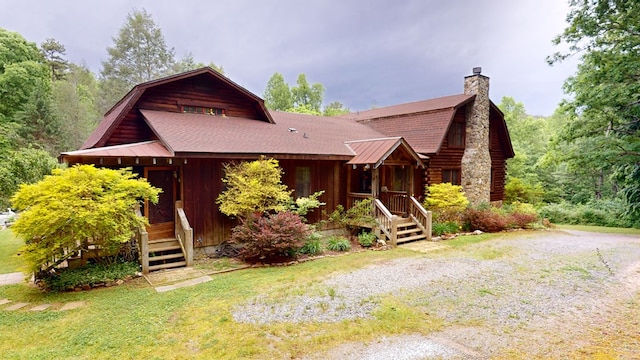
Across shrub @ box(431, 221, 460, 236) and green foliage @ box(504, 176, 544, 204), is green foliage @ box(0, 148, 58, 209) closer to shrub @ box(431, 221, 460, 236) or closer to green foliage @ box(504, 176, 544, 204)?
shrub @ box(431, 221, 460, 236)

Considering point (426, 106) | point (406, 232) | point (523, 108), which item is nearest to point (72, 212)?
point (406, 232)

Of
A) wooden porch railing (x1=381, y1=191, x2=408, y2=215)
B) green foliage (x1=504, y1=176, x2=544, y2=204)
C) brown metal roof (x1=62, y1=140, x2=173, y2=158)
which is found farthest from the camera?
green foliage (x1=504, y1=176, x2=544, y2=204)

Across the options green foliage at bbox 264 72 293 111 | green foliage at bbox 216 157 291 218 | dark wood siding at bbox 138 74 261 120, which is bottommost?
green foliage at bbox 216 157 291 218

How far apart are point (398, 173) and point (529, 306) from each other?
8.89 meters

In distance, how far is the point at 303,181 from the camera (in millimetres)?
11320

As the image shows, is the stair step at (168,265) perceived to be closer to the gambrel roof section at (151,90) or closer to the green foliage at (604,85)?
the gambrel roof section at (151,90)

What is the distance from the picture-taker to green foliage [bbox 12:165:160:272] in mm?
6020

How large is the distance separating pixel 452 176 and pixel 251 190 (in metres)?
11.1

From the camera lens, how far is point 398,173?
46.1 feet

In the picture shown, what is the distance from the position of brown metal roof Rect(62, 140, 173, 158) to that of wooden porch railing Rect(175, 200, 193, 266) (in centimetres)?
148

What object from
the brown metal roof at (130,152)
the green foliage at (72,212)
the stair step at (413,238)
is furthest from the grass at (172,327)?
the stair step at (413,238)

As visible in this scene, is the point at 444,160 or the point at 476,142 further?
the point at 476,142

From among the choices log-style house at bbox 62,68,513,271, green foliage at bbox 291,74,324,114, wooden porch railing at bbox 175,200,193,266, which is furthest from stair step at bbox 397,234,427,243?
green foliage at bbox 291,74,324,114

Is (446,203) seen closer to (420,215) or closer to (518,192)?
(420,215)
